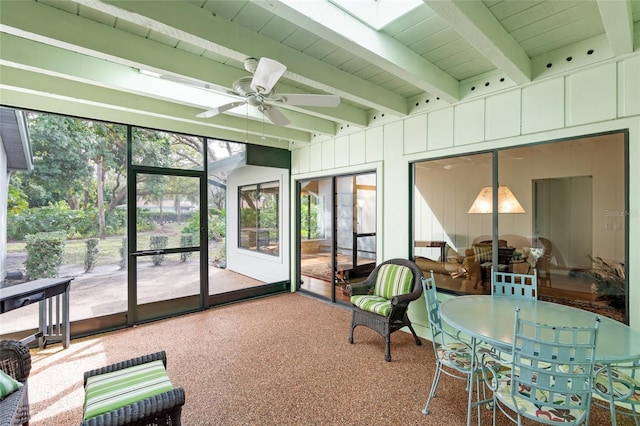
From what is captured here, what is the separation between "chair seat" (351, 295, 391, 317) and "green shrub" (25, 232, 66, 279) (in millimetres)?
3703

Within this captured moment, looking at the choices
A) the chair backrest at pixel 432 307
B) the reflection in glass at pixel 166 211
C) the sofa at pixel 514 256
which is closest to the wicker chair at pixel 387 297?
the chair backrest at pixel 432 307

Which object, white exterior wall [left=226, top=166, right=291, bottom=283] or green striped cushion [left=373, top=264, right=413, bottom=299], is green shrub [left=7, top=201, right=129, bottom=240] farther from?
green striped cushion [left=373, top=264, right=413, bottom=299]

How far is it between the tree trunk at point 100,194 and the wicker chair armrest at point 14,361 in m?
2.09

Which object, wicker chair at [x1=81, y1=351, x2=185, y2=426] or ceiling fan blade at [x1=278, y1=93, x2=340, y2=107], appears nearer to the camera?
wicker chair at [x1=81, y1=351, x2=185, y2=426]

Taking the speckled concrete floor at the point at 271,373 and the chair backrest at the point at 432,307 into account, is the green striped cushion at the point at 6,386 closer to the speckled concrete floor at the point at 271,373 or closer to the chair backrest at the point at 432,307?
the speckled concrete floor at the point at 271,373

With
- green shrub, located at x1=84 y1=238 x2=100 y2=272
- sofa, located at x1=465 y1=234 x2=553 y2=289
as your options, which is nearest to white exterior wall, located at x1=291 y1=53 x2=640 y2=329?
sofa, located at x1=465 y1=234 x2=553 y2=289

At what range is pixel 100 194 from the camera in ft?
12.4

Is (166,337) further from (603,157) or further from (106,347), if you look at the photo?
(603,157)

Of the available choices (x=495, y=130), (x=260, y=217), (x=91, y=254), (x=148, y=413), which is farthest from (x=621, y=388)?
(x=260, y=217)

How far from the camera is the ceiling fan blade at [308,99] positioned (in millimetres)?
2434

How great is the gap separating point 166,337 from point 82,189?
2.16 meters

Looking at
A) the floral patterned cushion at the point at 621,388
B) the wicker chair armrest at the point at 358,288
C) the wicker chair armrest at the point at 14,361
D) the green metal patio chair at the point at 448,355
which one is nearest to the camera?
the floral patterned cushion at the point at 621,388

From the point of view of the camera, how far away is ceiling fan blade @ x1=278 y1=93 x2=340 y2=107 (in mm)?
2434

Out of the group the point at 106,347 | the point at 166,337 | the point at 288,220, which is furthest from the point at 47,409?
the point at 288,220
